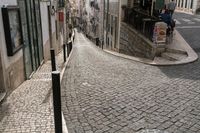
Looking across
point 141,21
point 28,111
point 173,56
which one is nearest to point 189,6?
point 141,21

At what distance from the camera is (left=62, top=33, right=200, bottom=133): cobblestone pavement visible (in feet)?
16.8

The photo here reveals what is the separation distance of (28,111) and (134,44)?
9.82 m

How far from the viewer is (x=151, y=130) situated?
4.89 metres

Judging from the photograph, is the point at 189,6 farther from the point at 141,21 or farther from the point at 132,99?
the point at 132,99

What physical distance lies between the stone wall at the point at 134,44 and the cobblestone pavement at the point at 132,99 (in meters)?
2.38

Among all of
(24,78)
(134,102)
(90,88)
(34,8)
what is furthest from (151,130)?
(34,8)

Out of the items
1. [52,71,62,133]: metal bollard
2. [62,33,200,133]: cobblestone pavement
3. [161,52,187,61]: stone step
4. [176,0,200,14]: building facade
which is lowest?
[62,33,200,133]: cobblestone pavement

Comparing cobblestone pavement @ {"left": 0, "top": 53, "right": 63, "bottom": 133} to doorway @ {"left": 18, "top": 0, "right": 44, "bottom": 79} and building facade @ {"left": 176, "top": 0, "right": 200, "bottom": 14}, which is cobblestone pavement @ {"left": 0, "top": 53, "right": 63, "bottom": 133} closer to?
doorway @ {"left": 18, "top": 0, "right": 44, "bottom": 79}

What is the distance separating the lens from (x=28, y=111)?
5.66 meters

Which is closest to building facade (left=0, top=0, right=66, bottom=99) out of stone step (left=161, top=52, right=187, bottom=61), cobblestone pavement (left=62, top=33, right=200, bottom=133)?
cobblestone pavement (left=62, top=33, right=200, bottom=133)

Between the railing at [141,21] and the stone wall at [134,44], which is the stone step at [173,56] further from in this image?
the railing at [141,21]

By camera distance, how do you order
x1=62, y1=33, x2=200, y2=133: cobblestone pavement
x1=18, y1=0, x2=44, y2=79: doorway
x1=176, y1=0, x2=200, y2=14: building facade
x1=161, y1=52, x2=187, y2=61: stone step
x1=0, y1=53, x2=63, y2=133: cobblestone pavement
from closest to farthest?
x1=0, y1=53, x2=63, y2=133: cobblestone pavement, x1=62, y1=33, x2=200, y2=133: cobblestone pavement, x1=18, y1=0, x2=44, y2=79: doorway, x1=161, y1=52, x2=187, y2=61: stone step, x1=176, y1=0, x2=200, y2=14: building facade

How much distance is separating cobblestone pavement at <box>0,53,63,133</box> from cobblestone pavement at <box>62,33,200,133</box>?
438 mm

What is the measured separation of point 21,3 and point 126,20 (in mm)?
10703
